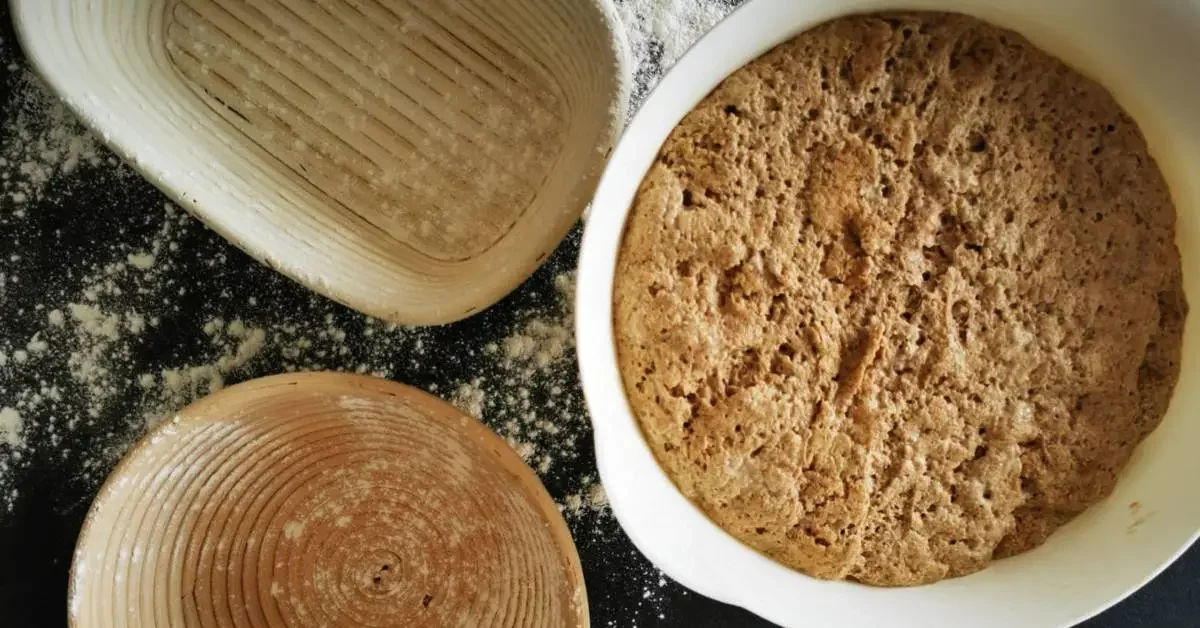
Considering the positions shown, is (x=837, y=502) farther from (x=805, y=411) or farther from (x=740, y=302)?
(x=740, y=302)

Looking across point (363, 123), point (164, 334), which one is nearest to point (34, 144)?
point (164, 334)

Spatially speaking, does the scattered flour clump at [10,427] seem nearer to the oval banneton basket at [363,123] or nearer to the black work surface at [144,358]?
the black work surface at [144,358]

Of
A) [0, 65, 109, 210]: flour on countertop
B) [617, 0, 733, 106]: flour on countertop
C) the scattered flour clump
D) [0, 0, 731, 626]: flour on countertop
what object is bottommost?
the scattered flour clump

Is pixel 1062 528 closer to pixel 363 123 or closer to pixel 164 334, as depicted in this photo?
pixel 363 123

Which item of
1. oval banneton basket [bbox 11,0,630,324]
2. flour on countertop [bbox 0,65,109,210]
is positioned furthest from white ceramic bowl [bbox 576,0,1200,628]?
flour on countertop [bbox 0,65,109,210]

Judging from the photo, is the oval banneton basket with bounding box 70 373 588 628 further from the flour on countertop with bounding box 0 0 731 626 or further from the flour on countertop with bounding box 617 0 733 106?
the flour on countertop with bounding box 617 0 733 106

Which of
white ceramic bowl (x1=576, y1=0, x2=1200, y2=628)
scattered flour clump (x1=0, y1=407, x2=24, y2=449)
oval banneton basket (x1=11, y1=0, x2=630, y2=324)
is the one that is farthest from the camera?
scattered flour clump (x1=0, y1=407, x2=24, y2=449)

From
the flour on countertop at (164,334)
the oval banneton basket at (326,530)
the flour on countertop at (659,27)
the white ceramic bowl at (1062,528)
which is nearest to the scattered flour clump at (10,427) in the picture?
the flour on countertop at (164,334)
